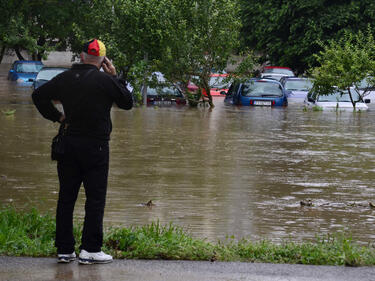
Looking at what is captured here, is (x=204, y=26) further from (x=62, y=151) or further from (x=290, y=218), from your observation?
(x=62, y=151)

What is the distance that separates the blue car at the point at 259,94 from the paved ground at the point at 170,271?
25925 mm

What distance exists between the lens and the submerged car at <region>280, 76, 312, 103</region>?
36.6 metres

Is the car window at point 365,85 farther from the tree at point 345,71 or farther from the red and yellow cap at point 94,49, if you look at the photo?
the red and yellow cap at point 94,49

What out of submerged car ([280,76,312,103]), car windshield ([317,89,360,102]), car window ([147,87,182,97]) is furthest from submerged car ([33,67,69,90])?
car windshield ([317,89,360,102])

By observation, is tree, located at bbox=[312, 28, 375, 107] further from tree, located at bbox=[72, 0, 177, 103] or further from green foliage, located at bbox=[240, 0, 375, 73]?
green foliage, located at bbox=[240, 0, 375, 73]

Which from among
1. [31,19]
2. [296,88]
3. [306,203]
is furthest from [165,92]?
[306,203]

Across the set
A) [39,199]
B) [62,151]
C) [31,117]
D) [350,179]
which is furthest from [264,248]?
[31,117]

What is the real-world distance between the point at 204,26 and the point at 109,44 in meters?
3.86

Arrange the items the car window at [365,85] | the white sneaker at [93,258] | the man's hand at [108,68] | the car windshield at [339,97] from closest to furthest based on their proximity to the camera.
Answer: the white sneaker at [93,258]
the man's hand at [108,68]
the car window at [365,85]
the car windshield at [339,97]

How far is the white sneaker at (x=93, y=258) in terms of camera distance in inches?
250

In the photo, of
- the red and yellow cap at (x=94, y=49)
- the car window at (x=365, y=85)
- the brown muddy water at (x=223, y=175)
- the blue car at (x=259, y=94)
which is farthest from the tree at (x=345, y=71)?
the red and yellow cap at (x=94, y=49)

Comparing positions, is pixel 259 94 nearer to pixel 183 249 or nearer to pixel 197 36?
pixel 197 36

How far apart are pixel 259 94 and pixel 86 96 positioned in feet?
86.6

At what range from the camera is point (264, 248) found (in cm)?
684
